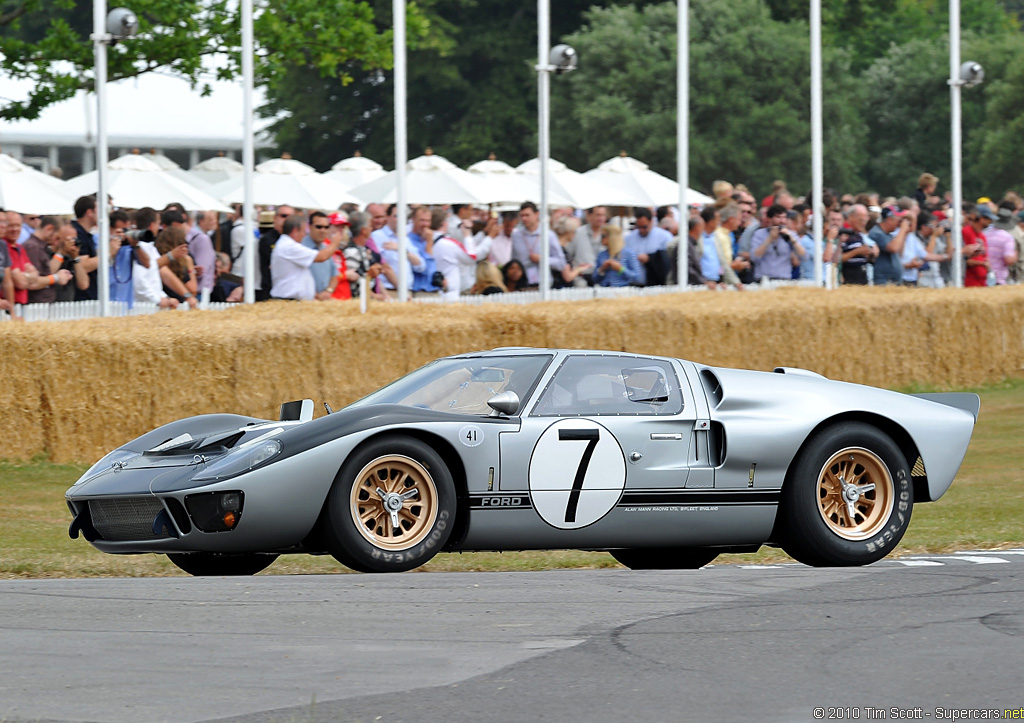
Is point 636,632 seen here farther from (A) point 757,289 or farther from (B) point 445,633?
(A) point 757,289

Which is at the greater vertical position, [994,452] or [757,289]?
[757,289]

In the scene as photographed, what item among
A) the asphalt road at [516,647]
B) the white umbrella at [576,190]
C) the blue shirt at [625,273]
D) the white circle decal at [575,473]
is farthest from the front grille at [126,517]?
the white umbrella at [576,190]

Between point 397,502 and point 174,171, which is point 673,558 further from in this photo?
point 174,171

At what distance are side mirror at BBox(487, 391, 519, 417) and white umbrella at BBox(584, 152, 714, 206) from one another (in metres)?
24.3

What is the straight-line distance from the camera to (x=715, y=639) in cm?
695

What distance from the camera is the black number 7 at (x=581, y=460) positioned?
859 cm

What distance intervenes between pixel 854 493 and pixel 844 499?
0.20ft

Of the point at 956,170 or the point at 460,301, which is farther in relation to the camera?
the point at 956,170

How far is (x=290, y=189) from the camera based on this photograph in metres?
28.6

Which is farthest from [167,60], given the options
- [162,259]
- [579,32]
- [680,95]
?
[579,32]

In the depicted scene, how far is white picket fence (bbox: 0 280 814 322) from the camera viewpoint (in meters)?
15.7

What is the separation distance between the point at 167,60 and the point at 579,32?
34.2m

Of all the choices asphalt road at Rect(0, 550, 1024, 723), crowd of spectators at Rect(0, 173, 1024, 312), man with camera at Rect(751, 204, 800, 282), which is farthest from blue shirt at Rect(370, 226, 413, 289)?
asphalt road at Rect(0, 550, 1024, 723)

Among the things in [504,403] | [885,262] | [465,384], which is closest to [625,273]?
[885,262]
